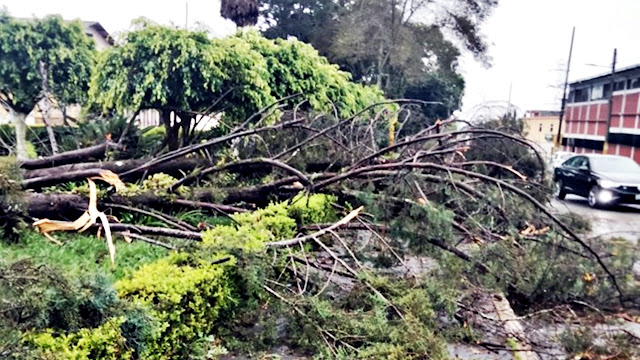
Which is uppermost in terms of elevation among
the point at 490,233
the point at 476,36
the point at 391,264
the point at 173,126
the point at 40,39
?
the point at 476,36

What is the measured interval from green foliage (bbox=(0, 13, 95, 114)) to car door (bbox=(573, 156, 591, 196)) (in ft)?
49.5

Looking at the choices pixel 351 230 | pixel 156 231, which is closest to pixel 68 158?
pixel 156 231

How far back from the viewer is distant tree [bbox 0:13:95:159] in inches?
611

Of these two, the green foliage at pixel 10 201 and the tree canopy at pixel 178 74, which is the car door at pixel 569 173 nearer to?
the tree canopy at pixel 178 74

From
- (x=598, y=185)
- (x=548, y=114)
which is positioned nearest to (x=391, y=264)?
(x=598, y=185)

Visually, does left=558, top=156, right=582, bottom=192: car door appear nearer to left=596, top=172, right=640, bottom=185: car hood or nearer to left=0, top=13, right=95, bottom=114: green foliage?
left=596, top=172, right=640, bottom=185: car hood

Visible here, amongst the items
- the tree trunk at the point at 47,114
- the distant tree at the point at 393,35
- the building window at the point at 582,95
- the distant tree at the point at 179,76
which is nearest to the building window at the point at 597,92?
the building window at the point at 582,95

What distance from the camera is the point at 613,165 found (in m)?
14.3

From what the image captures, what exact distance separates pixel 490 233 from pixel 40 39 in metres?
15.7

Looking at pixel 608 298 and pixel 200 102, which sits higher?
pixel 200 102

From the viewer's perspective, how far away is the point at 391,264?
463 centimetres

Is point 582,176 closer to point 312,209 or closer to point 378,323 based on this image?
point 312,209

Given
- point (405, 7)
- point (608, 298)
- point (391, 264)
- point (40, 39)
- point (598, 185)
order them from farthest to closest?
1. point (405, 7)
2. point (40, 39)
3. point (598, 185)
4. point (391, 264)
5. point (608, 298)

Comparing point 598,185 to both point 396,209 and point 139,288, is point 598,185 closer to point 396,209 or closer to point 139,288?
point 396,209
